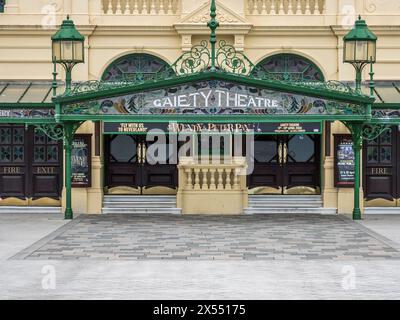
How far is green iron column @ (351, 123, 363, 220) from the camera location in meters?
21.6

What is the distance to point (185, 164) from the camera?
77.3ft

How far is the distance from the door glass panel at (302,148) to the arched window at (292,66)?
5.06 feet

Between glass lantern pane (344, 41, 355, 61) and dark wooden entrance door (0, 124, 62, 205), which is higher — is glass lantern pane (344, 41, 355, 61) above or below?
above

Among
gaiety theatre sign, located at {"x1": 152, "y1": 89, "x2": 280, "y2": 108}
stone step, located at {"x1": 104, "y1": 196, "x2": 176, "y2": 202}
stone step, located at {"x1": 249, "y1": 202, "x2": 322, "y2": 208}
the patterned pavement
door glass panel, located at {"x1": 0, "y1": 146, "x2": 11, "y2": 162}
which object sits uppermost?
gaiety theatre sign, located at {"x1": 152, "y1": 89, "x2": 280, "y2": 108}

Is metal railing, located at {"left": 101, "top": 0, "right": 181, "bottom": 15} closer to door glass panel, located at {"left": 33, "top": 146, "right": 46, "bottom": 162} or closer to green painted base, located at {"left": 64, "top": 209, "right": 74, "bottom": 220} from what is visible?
door glass panel, located at {"left": 33, "top": 146, "right": 46, "bottom": 162}

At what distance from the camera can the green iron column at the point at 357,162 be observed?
21578 millimetres

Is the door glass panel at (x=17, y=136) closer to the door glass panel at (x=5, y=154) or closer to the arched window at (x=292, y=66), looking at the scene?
the door glass panel at (x=5, y=154)

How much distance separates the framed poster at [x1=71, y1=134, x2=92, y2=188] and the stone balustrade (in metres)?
2.18

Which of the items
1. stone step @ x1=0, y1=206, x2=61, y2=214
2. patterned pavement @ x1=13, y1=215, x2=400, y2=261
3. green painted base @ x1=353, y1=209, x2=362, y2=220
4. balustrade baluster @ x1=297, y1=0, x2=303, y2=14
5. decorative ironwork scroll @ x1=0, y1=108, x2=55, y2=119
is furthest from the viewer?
balustrade baluster @ x1=297, y1=0, x2=303, y2=14

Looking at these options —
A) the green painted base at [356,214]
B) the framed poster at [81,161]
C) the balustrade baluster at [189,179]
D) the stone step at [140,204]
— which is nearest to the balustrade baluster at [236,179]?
the balustrade baluster at [189,179]

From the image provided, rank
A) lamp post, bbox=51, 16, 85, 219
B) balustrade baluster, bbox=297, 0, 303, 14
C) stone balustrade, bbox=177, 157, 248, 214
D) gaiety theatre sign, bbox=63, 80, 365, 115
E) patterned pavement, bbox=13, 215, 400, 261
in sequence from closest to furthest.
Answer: patterned pavement, bbox=13, 215, 400, 261
gaiety theatre sign, bbox=63, 80, 365, 115
lamp post, bbox=51, 16, 85, 219
stone balustrade, bbox=177, 157, 248, 214
balustrade baluster, bbox=297, 0, 303, 14

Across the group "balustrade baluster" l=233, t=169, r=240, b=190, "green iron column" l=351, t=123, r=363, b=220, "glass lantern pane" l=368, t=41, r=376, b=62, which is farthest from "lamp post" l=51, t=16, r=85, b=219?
"glass lantern pane" l=368, t=41, r=376, b=62

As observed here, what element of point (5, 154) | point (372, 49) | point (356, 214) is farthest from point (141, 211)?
point (372, 49)

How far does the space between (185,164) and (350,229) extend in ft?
16.6
